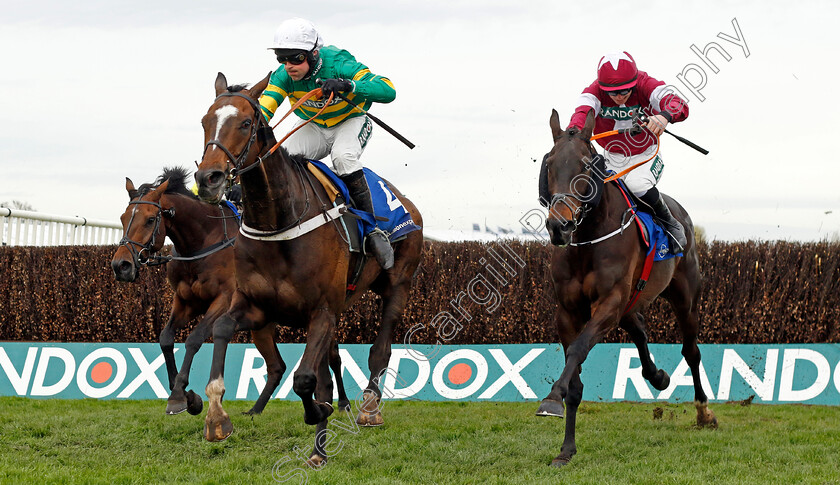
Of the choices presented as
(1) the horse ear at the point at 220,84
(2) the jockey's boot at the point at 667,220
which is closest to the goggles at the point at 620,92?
(2) the jockey's boot at the point at 667,220

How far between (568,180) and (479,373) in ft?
12.8

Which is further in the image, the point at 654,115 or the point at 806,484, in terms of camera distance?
the point at 654,115

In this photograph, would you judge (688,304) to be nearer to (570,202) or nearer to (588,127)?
(588,127)

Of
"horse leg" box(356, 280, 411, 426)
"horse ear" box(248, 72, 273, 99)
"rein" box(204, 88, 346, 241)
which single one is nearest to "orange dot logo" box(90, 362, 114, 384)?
"horse leg" box(356, 280, 411, 426)

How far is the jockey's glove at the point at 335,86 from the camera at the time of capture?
207 inches

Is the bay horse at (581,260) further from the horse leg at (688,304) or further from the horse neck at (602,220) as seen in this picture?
the horse leg at (688,304)

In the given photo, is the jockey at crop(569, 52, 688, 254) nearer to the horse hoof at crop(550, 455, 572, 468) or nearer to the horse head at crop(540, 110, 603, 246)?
the horse head at crop(540, 110, 603, 246)

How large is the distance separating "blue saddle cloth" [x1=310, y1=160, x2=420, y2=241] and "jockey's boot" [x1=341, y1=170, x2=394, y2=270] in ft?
0.17

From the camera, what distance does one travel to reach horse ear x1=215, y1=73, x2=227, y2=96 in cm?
494

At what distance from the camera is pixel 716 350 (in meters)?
8.47

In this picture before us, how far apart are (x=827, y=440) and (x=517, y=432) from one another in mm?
2155

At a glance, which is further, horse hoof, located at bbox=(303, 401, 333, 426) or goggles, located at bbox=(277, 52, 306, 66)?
goggles, located at bbox=(277, 52, 306, 66)

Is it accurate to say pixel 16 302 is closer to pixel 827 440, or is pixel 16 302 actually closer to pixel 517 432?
pixel 517 432

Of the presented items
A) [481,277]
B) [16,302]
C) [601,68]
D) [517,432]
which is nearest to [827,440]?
[517,432]
